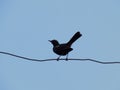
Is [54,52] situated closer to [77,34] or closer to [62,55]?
[62,55]

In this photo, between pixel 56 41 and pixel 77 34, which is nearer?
pixel 77 34

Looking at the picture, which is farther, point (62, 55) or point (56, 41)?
point (56, 41)

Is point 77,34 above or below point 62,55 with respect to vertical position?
above

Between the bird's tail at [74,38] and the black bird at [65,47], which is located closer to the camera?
the black bird at [65,47]

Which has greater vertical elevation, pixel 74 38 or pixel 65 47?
pixel 74 38

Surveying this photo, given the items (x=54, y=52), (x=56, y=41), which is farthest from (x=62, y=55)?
(x=56, y=41)

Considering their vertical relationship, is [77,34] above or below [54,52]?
above

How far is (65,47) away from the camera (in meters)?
9.42

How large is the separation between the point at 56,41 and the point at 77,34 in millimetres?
1279

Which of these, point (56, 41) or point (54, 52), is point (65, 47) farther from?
point (56, 41)

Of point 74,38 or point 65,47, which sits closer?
point 65,47

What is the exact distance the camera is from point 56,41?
422 inches

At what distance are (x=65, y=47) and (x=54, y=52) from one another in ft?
2.26

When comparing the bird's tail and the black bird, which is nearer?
the black bird
